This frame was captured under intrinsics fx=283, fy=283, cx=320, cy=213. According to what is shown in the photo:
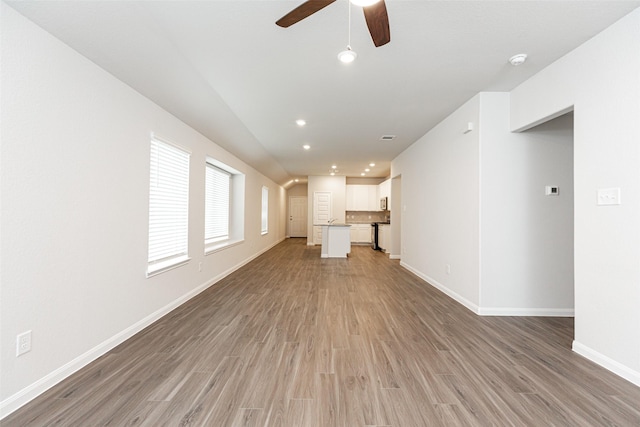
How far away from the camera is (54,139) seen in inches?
74.6

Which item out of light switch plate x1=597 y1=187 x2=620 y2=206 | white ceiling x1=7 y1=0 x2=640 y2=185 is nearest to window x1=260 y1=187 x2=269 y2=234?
white ceiling x1=7 y1=0 x2=640 y2=185

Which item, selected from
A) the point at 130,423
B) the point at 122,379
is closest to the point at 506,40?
the point at 130,423

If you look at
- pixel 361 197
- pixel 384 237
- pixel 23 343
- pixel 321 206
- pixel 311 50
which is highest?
pixel 311 50

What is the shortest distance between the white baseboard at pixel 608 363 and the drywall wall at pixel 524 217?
2.99ft

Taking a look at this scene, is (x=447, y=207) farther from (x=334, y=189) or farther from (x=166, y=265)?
(x=334, y=189)

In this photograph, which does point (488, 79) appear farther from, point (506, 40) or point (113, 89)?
point (113, 89)

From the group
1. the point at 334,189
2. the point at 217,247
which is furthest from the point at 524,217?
the point at 334,189

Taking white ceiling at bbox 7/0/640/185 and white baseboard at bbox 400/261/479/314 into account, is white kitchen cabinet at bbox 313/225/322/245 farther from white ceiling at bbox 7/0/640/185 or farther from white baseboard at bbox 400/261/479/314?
white ceiling at bbox 7/0/640/185

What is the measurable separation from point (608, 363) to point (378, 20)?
9.48 feet

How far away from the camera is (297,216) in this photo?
525 inches

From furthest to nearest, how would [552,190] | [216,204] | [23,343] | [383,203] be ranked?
[383,203]
[216,204]
[552,190]
[23,343]

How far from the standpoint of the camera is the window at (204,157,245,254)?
504 centimetres

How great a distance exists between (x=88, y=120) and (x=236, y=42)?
4.25 ft

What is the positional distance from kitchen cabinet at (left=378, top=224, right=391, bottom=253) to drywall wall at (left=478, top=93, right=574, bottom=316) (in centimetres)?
473
